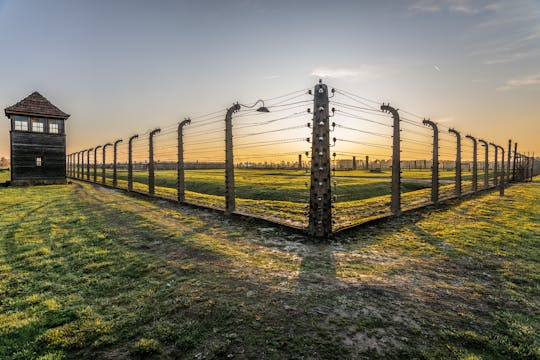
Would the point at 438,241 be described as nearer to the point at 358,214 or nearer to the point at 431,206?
the point at 358,214

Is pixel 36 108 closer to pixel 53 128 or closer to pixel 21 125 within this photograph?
pixel 21 125

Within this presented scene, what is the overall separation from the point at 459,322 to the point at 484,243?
4155 millimetres

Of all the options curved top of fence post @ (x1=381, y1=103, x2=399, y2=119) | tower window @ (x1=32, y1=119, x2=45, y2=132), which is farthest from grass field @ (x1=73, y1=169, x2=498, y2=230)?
tower window @ (x1=32, y1=119, x2=45, y2=132)

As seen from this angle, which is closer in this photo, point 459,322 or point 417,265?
point 459,322

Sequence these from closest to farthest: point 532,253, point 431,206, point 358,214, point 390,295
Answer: point 390,295 < point 532,253 < point 358,214 < point 431,206

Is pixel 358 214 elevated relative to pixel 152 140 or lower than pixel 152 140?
lower

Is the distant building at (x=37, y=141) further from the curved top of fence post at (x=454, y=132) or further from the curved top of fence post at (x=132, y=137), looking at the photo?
the curved top of fence post at (x=454, y=132)

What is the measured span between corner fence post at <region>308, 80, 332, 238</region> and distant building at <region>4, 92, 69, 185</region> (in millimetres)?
29523

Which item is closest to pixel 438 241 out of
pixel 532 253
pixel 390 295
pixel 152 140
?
pixel 532 253

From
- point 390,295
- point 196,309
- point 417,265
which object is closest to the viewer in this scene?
point 196,309

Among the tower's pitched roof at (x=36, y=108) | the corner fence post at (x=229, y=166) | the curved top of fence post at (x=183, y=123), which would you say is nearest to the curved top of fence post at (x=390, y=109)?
the corner fence post at (x=229, y=166)

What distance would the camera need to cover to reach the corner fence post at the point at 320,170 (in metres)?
6.33

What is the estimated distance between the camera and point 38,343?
2750 millimetres

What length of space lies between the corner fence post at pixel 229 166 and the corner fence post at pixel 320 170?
3.36 m
